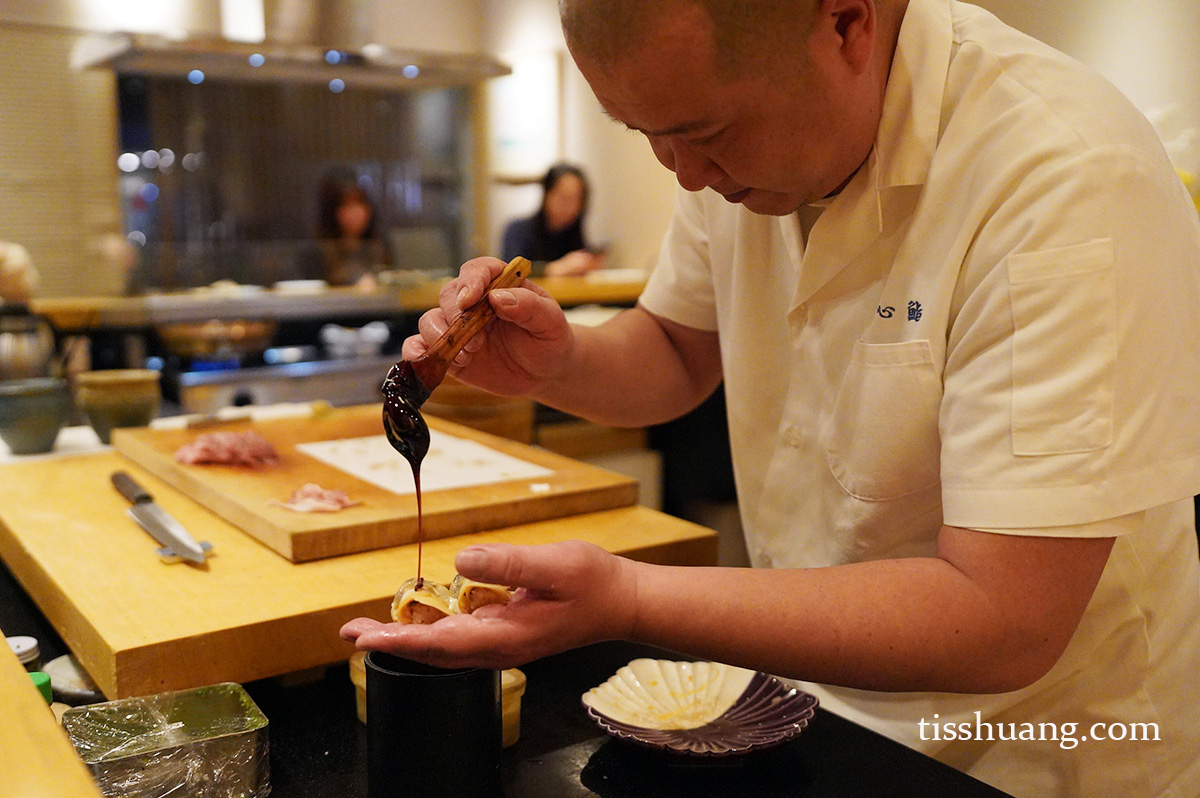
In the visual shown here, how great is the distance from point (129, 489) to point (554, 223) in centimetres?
505

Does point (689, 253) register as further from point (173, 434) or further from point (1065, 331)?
point (173, 434)

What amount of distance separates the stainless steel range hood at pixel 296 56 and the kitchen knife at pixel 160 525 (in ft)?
13.8

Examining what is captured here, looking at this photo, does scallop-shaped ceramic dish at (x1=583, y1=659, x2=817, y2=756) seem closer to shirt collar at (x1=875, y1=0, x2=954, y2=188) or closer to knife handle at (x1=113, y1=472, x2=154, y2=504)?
shirt collar at (x1=875, y1=0, x2=954, y2=188)

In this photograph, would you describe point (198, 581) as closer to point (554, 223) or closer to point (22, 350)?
point (22, 350)

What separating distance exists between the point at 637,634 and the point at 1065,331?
19.3 inches

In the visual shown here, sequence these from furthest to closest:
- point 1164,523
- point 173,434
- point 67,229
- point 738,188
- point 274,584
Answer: point 67,229, point 173,434, point 274,584, point 1164,523, point 738,188

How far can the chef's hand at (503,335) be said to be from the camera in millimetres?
1283

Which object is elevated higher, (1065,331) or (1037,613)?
(1065,331)

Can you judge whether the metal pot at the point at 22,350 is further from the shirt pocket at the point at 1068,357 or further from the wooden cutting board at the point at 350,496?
the shirt pocket at the point at 1068,357

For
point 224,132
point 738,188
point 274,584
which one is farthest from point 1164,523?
point 224,132

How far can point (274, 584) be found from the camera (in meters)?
1.43

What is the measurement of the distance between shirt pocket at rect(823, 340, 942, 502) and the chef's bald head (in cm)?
37

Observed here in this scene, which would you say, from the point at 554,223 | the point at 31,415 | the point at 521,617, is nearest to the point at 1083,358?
the point at 521,617

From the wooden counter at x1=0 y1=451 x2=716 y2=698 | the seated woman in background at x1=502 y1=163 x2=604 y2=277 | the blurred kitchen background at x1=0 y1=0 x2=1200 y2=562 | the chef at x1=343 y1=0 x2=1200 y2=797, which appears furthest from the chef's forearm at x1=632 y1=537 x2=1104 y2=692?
the seated woman in background at x1=502 y1=163 x2=604 y2=277
